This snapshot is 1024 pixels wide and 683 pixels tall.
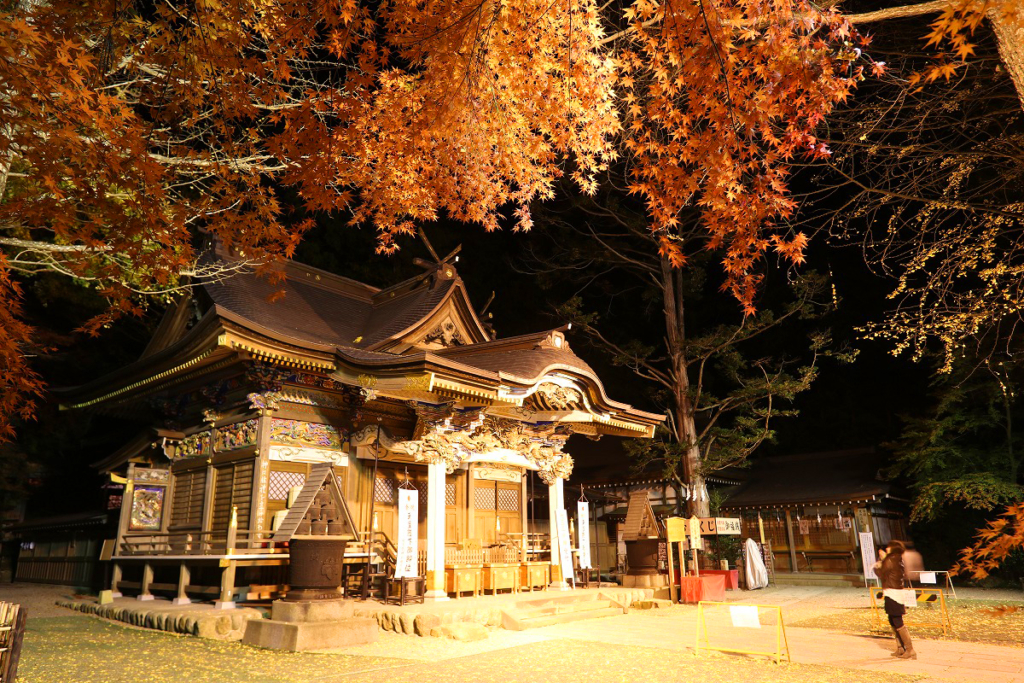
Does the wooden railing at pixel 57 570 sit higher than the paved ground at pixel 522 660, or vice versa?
the wooden railing at pixel 57 570

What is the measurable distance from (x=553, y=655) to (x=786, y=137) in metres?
6.23

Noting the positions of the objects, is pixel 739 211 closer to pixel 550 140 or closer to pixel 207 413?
pixel 550 140

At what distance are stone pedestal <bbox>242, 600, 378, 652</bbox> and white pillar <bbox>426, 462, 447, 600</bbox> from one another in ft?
9.60

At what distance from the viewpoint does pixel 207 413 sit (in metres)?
12.4

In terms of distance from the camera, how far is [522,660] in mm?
7465

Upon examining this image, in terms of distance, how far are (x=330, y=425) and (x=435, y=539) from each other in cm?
298

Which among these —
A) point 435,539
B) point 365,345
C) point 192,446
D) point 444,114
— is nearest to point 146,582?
point 192,446

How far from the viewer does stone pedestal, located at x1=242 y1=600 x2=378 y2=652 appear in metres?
7.86

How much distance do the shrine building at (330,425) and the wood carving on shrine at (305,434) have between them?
38 mm

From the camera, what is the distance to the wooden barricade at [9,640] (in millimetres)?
4293

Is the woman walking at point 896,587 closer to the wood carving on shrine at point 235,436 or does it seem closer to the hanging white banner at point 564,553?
the hanging white banner at point 564,553

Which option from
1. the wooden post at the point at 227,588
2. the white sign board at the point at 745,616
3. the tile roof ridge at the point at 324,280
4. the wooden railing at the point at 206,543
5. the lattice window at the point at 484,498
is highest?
the tile roof ridge at the point at 324,280

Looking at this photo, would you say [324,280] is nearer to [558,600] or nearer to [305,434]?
[305,434]

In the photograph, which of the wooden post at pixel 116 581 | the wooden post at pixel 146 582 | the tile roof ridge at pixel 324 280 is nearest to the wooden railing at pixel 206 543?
the wooden post at pixel 146 582
